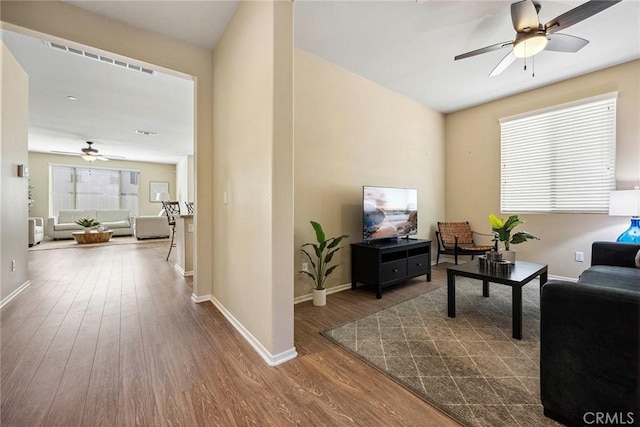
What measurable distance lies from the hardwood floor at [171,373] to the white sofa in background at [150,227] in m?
5.20

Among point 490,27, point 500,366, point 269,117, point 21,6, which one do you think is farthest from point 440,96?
point 21,6

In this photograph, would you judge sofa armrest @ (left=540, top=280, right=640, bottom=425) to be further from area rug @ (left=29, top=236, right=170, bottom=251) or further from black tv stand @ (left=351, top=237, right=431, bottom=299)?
area rug @ (left=29, top=236, right=170, bottom=251)

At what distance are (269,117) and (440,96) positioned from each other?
3.62 meters

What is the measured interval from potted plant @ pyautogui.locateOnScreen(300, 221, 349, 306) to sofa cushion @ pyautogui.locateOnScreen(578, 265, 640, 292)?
2144 mm

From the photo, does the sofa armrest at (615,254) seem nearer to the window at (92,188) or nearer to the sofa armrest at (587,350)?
the sofa armrest at (587,350)

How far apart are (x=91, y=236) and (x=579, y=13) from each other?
32.4ft

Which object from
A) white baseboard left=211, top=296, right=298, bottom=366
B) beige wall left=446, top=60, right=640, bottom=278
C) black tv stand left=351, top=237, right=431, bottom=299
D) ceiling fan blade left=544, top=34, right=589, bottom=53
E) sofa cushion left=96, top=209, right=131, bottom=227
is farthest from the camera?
sofa cushion left=96, top=209, right=131, bottom=227

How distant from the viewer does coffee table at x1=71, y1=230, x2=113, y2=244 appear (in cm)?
704

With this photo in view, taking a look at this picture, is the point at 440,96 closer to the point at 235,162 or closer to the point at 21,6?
the point at 235,162

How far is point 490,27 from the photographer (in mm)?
2637

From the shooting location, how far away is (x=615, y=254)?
2529 millimetres

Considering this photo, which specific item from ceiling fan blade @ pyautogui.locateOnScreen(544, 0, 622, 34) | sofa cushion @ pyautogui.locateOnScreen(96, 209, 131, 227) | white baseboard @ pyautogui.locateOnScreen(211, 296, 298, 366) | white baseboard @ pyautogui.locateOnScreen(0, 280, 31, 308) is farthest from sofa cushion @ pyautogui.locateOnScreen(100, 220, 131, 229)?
ceiling fan blade @ pyautogui.locateOnScreen(544, 0, 622, 34)

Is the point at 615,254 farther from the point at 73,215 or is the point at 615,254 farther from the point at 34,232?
the point at 73,215

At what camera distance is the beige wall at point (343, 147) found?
10.1ft
